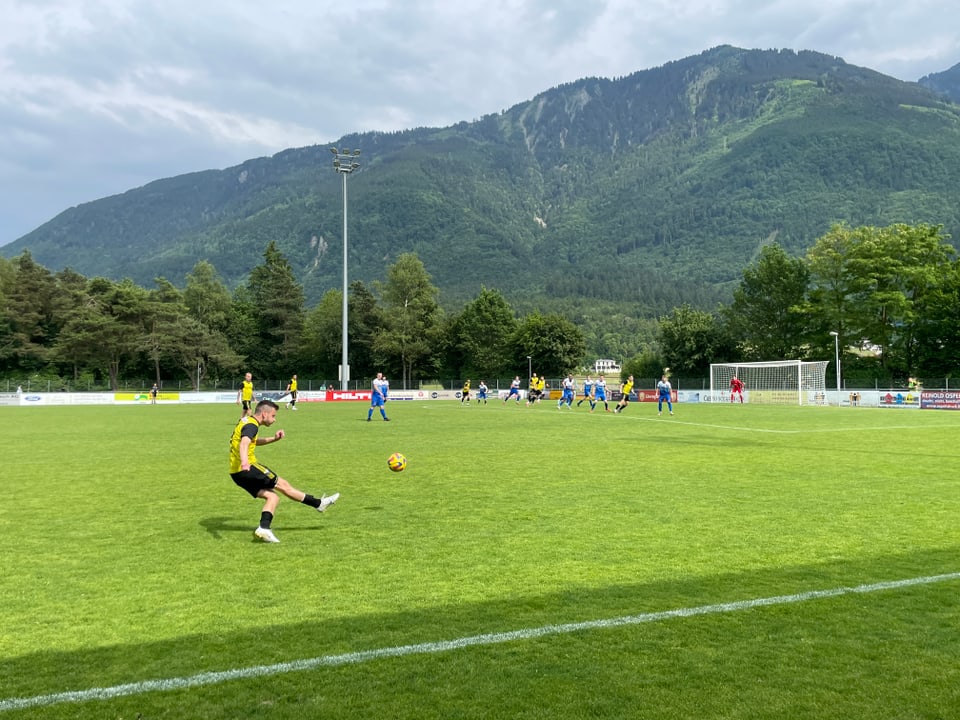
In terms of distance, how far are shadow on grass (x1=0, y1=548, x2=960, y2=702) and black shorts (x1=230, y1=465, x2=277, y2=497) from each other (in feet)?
8.53

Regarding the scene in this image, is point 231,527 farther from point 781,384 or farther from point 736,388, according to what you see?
point 781,384

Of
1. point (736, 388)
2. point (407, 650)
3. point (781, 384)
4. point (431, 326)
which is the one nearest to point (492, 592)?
point (407, 650)

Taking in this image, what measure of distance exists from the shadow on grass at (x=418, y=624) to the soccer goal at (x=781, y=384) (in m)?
45.0

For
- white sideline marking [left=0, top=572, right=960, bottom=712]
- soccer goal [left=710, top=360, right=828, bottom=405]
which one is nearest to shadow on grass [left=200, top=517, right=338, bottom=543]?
white sideline marking [left=0, top=572, right=960, bottom=712]

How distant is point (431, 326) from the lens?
3565 inches

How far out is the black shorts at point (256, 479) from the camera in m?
8.09

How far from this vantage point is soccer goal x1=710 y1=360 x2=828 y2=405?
1913 inches

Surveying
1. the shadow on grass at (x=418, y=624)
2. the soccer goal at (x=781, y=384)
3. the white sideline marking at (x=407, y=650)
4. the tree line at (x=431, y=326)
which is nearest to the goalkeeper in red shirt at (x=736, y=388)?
the soccer goal at (x=781, y=384)

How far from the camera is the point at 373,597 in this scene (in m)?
5.60

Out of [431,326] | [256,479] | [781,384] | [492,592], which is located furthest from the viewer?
[431,326]

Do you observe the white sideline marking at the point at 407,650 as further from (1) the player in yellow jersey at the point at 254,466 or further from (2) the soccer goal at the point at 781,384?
(2) the soccer goal at the point at 781,384

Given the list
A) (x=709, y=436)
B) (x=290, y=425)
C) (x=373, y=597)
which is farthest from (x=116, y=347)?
(x=373, y=597)

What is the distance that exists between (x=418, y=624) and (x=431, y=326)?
86.0m

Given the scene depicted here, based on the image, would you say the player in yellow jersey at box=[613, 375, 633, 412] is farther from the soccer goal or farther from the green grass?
A: the green grass
